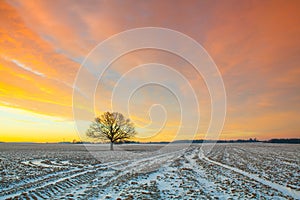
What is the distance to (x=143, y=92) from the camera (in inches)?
1725

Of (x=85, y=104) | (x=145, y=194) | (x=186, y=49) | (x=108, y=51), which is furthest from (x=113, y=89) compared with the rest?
(x=145, y=194)

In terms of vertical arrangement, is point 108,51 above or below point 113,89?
above

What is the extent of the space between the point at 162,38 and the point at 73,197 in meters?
28.0

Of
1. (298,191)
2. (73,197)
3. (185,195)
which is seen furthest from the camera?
(298,191)

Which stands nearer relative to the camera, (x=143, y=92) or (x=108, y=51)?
(x=108, y=51)

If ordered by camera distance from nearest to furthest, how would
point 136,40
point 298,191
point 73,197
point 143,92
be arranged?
point 73,197 → point 298,191 → point 136,40 → point 143,92

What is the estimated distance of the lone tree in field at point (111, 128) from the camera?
49781mm

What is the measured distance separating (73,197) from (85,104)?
28404mm

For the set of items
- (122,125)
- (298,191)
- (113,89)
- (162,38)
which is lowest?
(298,191)

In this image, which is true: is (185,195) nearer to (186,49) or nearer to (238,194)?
(238,194)

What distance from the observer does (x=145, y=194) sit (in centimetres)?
1036

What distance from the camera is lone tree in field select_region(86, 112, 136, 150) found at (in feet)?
163

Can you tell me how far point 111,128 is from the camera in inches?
1984

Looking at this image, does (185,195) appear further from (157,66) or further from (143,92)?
(143,92)
